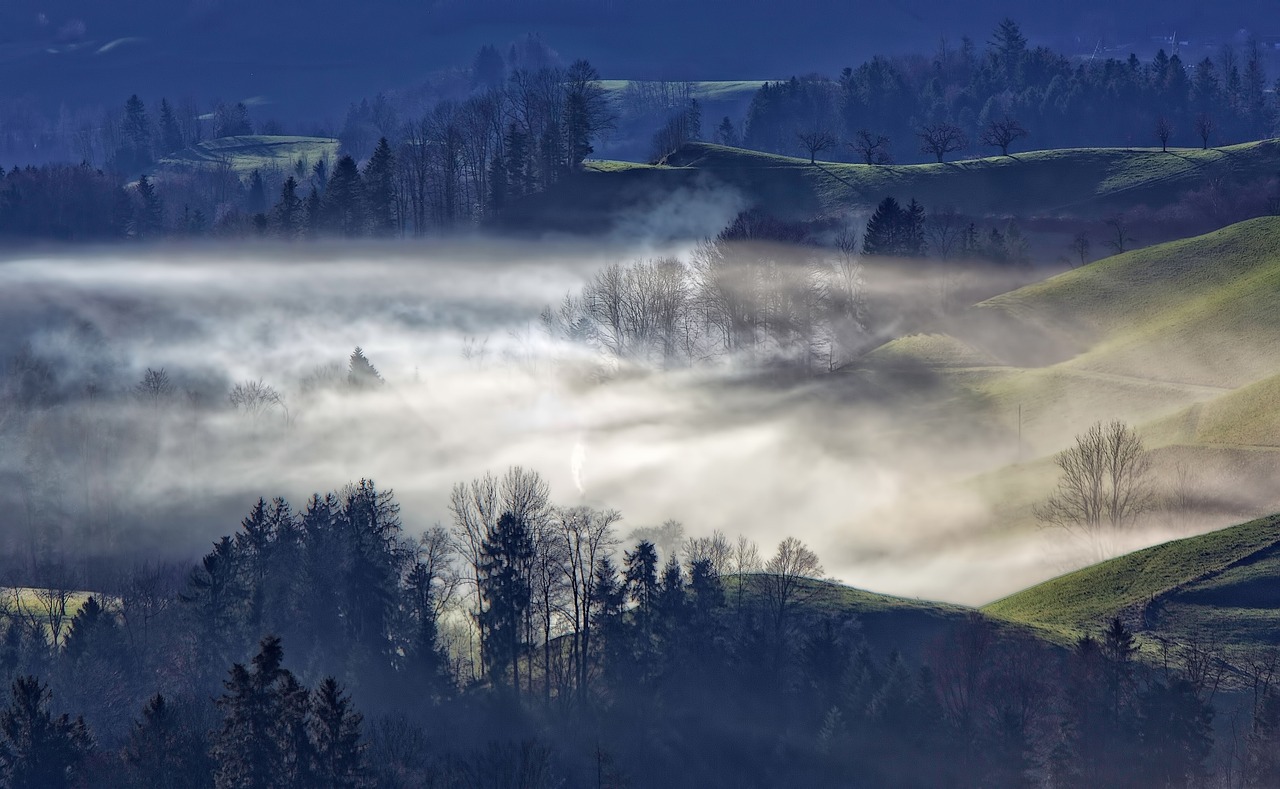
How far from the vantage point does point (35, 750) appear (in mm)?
73000

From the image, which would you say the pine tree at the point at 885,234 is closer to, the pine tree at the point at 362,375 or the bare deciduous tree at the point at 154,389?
the pine tree at the point at 362,375

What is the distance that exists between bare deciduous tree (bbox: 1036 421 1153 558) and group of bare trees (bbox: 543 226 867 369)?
40.9 metres

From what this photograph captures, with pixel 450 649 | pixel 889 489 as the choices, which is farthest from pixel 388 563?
pixel 889 489

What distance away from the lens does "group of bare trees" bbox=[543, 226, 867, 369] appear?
519 feet

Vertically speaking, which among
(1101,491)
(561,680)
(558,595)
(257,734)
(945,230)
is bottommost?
(561,680)

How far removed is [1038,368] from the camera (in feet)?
472

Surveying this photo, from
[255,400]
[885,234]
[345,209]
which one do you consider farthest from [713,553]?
[345,209]

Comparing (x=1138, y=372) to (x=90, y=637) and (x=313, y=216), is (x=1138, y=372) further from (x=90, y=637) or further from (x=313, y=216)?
(x=313, y=216)

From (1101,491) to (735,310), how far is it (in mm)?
56280

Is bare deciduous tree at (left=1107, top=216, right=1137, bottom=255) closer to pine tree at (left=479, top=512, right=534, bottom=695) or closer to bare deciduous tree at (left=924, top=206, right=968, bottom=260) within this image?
bare deciduous tree at (left=924, top=206, right=968, bottom=260)

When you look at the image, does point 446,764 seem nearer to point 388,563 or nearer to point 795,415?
→ point 388,563

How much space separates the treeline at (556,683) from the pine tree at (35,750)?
0.11 m

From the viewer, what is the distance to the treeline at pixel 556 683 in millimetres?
72750

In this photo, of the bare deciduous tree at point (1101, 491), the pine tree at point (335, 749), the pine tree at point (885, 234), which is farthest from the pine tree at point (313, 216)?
the pine tree at point (335, 749)
